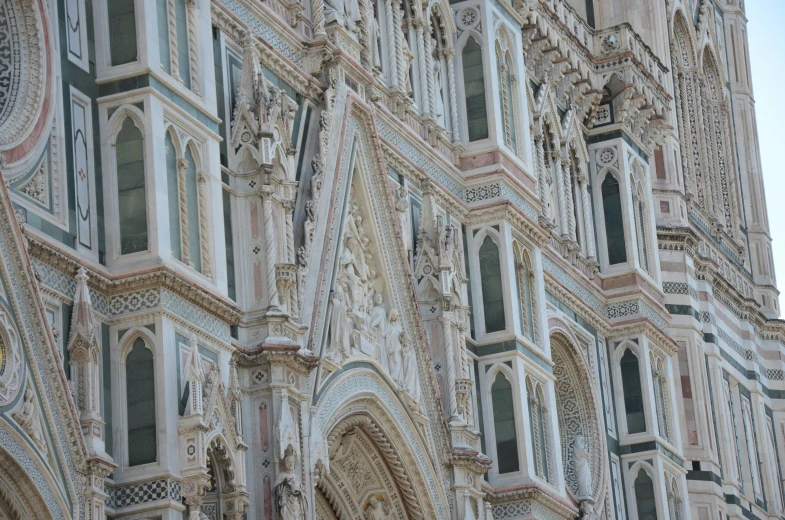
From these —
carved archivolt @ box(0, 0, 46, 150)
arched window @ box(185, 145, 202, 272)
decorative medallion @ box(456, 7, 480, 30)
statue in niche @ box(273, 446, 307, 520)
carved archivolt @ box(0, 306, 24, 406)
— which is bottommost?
statue in niche @ box(273, 446, 307, 520)

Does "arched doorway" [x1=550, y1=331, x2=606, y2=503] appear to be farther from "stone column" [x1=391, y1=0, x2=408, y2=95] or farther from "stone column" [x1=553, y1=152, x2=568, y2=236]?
"stone column" [x1=391, y1=0, x2=408, y2=95]

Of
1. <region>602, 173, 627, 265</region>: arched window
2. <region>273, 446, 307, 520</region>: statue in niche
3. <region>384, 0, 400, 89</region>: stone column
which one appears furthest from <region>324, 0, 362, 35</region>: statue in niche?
<region>602, 173, 627, 265</region>: arched window

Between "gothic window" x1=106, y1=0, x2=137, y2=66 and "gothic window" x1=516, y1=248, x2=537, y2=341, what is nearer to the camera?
"gothic window" x1=106, y1=0, x2=137, y2=66

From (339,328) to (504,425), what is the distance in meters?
4.13

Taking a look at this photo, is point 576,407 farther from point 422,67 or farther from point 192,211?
point 192,211

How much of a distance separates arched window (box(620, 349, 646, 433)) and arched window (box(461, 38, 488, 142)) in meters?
5.42

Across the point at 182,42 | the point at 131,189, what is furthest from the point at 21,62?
the point at 182,42

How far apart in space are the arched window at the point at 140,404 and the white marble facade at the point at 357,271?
0.07 feet

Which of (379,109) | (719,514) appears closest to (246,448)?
(379,109)

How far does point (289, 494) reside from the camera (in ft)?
56.2

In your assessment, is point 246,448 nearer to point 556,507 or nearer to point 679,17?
point 556,507

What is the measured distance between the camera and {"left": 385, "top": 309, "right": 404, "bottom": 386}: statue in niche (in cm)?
2056

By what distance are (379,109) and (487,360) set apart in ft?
11.2

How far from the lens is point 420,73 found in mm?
23531
